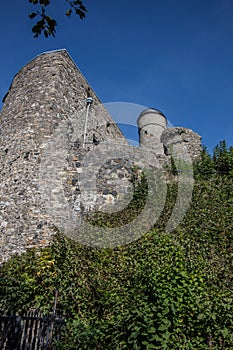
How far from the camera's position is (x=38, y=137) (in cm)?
963

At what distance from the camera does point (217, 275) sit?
5820 mm

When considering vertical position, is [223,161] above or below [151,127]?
below

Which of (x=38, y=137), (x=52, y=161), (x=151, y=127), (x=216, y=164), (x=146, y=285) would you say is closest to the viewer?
(x=146, y=285)

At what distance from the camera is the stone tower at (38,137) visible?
832 cm

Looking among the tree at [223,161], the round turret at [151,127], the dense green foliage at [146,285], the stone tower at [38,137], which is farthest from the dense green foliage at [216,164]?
the round turret at [151,127]

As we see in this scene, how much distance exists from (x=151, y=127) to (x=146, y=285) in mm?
17173

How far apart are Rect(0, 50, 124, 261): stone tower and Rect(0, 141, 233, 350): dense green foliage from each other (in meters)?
1.01

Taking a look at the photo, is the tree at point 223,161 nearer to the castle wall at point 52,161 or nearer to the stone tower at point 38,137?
the castle wall at point 52,161

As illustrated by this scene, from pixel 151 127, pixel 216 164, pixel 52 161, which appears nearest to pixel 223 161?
pixel 216 164

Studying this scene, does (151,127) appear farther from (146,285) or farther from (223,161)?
(146,285)

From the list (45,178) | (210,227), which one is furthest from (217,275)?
(45,178)

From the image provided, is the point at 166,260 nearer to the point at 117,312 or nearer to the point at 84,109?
the point at 117,312

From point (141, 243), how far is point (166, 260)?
102cm

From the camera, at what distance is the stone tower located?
27.3 feet
